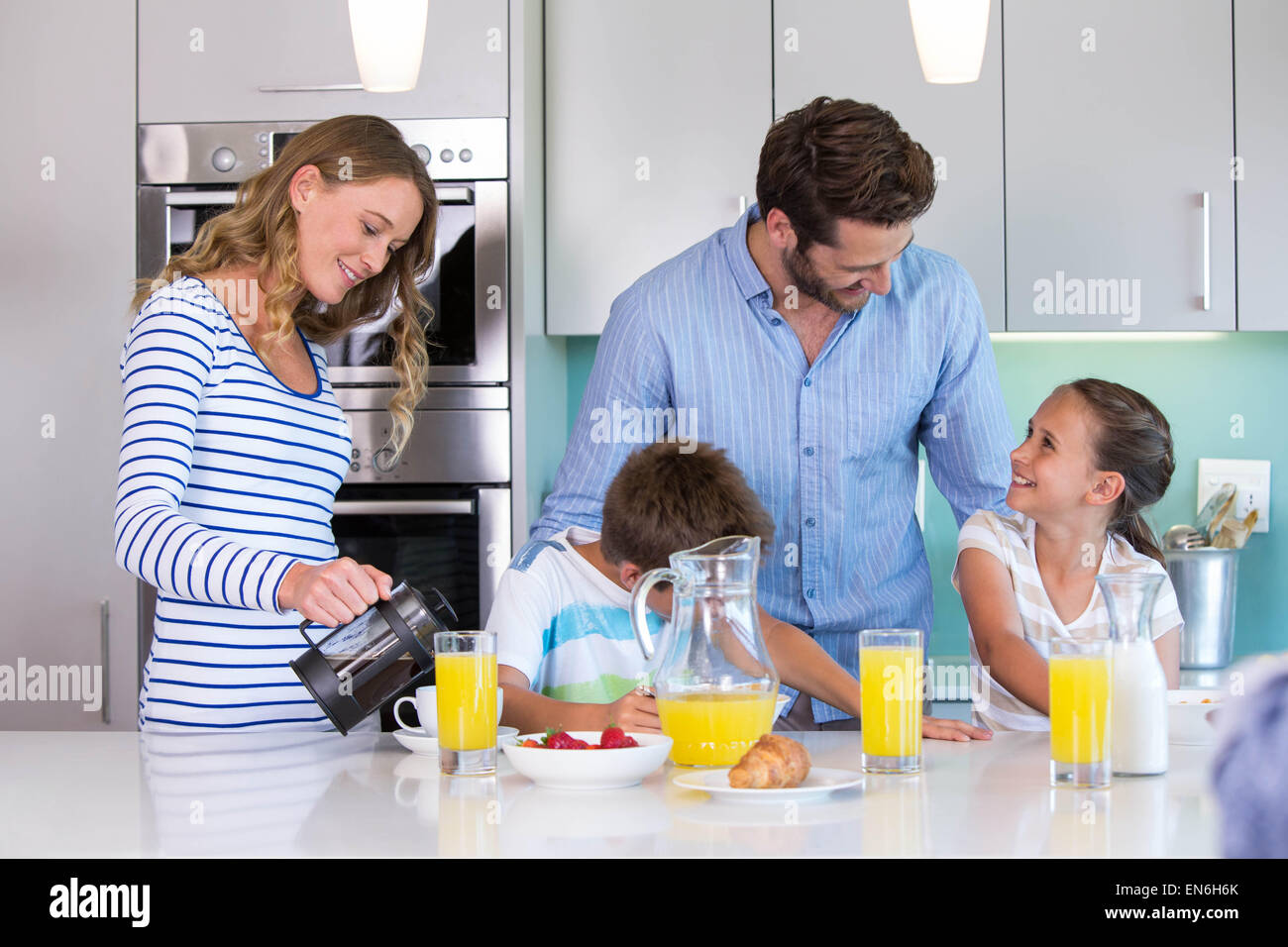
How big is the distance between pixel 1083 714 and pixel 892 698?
0.15 meters

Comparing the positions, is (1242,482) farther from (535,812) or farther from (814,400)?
(535,812)

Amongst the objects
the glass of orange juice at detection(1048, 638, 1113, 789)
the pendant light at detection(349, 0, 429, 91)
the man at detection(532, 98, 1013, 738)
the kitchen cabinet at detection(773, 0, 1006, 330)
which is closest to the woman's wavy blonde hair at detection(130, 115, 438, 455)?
the pendant light at detection(349, 0, 429, 91)

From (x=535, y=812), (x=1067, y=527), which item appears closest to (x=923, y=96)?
(x=1067, y=527)

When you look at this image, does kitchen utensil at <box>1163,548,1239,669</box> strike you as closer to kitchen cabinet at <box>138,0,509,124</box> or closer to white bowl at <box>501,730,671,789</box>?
kitchen cabinet at <box>138,0,509,124</box>

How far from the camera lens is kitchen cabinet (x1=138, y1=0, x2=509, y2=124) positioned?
2.46m

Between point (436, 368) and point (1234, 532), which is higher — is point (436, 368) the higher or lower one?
the higher one

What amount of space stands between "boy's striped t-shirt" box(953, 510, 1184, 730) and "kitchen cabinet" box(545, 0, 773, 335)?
107 centimetres

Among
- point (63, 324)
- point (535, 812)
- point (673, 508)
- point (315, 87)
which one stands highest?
point (315, 87)

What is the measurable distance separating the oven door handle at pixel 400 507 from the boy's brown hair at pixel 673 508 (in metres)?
0.89

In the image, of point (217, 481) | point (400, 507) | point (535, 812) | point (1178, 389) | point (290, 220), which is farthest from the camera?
point (1178, 389)

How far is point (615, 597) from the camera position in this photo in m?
1.63

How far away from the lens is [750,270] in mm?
1886

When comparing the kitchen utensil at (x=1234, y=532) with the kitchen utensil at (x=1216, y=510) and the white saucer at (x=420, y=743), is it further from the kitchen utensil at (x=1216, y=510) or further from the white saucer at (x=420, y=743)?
the white saucer at (x=420, y=743)
